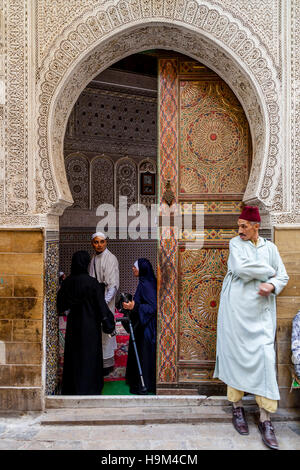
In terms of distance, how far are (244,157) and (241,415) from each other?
1987 millimetres

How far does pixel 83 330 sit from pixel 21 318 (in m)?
0.55

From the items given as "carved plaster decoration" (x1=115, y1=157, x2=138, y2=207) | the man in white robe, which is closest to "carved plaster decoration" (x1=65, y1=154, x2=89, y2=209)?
"carved plaster decoration" (x1=115, y1=157, x2=138, y2=207)

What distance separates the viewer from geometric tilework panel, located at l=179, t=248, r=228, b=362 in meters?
3.13

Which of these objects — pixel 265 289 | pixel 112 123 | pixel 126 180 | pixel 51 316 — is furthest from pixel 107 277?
pixel 112 123

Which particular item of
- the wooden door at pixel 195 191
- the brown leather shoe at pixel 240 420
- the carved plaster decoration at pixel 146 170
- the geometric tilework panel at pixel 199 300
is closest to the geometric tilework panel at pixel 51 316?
the wooden door at pixel 195 191

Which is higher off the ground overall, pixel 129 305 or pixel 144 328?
pixel 129 305

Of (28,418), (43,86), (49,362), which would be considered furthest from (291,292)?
(43,86)

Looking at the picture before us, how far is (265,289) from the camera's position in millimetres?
2508

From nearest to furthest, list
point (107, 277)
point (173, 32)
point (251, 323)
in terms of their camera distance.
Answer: point (251, 323) < point (173, 32) < point (107, 277)

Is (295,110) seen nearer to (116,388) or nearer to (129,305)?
(129,305)

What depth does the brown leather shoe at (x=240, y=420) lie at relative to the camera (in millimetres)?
2604

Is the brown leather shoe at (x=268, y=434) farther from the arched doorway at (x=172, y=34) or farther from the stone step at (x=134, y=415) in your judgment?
the arched doorway at (x=172, y=34)

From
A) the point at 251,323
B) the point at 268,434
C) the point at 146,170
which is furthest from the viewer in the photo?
the point at 146,170

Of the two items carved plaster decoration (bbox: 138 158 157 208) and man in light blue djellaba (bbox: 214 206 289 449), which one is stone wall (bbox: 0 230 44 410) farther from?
carved plaster decoration (bbox: 138 158 157 208)
